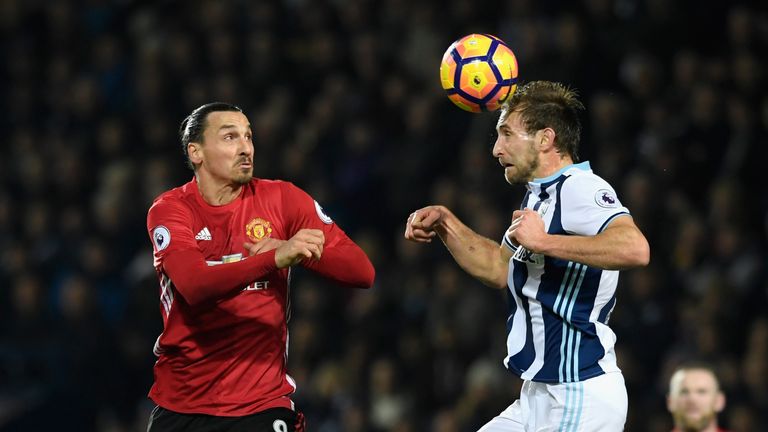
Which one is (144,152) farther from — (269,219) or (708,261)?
(269,219)

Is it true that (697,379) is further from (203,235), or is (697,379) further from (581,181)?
(203,235)

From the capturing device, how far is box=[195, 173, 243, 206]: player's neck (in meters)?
4.86

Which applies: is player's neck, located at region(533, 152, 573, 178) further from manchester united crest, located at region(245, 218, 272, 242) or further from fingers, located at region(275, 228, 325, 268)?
manchester united crest, located at region(245, 218, 272, 242)

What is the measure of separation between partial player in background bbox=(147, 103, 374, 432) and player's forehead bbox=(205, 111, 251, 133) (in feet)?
0.05

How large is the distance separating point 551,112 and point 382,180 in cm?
481

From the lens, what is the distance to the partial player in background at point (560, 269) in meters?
4.20

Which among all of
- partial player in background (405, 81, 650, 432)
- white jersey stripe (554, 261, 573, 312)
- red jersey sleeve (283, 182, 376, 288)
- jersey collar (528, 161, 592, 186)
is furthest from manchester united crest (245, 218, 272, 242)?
white jersey stripe (554, 261, 573, 312)

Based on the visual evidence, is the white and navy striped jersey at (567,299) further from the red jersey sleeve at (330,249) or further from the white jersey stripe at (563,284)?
the red jersey sleeve at (330,249)

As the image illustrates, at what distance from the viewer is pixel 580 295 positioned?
4461mm

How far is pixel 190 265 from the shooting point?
442cm

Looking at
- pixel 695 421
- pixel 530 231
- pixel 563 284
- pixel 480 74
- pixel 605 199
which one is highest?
pixel 480 74

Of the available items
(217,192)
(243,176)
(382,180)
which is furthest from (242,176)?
(382,180)

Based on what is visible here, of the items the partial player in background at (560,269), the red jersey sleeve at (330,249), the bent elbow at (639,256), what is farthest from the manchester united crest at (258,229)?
the bent elbow at (639,256)

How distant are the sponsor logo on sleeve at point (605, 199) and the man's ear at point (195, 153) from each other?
66.9 inches
